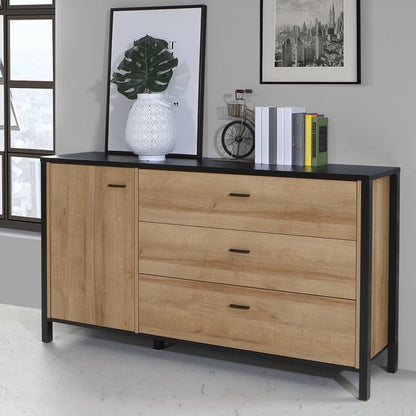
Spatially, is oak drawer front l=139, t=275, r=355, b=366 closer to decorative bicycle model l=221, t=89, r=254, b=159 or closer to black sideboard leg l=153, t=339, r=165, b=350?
black sideboard leg l=153, t=339, r=165, b=350

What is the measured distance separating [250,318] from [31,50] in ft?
7.46

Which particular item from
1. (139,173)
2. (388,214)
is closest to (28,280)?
(139,173)

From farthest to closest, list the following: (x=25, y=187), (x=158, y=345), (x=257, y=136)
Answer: (x=25, y=187)
(x=158, y=345)
(x=257, y=136)

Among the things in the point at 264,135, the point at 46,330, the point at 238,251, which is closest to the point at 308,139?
the point at 264,135

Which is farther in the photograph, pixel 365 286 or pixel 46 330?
pixel 46 330

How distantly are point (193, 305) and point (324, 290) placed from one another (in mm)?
653

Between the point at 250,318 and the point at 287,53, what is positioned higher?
the point at 287,53

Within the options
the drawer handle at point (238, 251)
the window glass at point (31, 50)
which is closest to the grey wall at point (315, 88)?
the window glass at point (31, 50)

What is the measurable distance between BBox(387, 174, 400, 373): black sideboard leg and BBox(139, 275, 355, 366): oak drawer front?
0.39 meters

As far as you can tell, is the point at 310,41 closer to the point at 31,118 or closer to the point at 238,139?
the point at 238,139

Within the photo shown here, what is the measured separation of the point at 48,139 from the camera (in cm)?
480

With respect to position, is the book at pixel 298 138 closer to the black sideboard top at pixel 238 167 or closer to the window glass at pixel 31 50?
the black sideboard top at pixel 238 167

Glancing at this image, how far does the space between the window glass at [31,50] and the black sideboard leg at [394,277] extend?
224 centimetres

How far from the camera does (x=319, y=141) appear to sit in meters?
3.64
